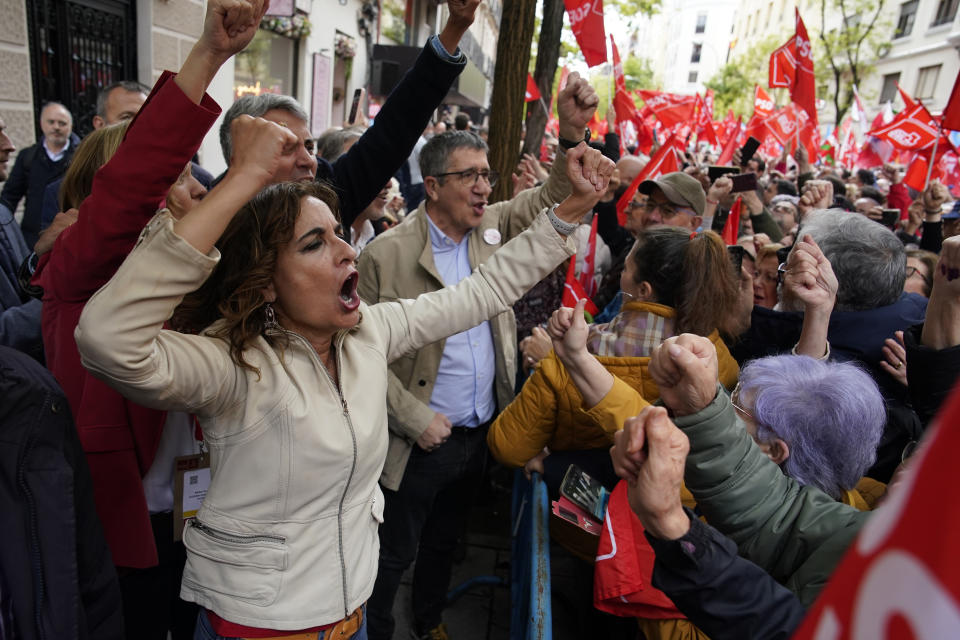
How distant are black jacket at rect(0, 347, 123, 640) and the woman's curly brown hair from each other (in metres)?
0.36

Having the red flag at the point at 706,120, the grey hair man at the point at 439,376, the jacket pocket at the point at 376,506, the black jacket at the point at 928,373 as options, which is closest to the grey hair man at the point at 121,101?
the grey hair man at the point at 439,376

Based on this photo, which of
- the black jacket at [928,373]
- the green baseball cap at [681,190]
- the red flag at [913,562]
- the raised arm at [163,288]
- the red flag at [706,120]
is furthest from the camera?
the red flag at [706,120]

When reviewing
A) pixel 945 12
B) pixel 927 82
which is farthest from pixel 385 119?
pixel 945 12

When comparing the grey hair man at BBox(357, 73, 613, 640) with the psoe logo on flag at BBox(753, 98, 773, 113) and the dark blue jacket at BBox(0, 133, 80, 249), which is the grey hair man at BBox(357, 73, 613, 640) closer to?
the dark blue jacket at BBox(0, 133, 80, 249)

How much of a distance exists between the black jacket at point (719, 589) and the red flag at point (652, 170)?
3553 mm

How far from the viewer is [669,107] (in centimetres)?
1144

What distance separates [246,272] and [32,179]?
13.9 ft

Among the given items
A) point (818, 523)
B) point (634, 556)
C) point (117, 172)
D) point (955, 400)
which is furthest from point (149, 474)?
point (955, 400)

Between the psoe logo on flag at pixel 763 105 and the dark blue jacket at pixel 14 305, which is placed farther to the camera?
the psoe logo on flag at pixel 763 105

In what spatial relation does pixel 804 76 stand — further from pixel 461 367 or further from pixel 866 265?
pixel 461 367

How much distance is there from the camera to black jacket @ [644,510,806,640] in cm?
117

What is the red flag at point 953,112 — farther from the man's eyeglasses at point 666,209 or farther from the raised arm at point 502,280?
the raised arm at point 502,280

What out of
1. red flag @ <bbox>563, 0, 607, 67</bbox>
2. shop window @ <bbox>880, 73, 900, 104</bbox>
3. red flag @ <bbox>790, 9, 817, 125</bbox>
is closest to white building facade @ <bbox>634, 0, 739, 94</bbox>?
shop window @ <bbox>880, 73, 900, 104</bbox>

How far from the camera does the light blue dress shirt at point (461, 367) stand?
2633 mm
